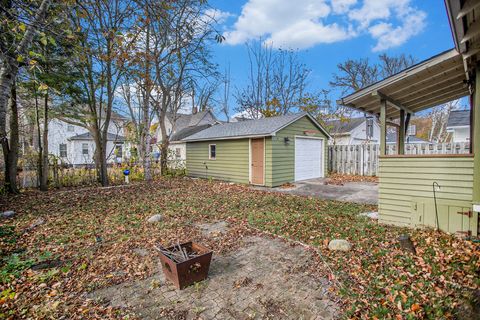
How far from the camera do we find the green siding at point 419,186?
4039 millimetres

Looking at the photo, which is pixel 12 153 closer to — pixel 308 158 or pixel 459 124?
pixel 308 158

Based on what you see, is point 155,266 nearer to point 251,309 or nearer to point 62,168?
point 251,309

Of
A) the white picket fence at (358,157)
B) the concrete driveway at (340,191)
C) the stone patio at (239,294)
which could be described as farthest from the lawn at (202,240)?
the white picket fence at (358,157)

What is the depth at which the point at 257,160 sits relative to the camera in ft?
34.0

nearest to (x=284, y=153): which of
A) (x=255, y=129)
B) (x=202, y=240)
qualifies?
(x=255, y=129)

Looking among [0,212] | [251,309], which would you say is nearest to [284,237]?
[251,309]

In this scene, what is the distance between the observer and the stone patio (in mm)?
2422


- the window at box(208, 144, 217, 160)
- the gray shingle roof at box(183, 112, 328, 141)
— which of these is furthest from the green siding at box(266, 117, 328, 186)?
the window at box(208, 144, 217, 160)

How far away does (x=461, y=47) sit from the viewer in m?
3.28

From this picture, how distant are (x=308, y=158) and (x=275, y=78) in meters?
10.2

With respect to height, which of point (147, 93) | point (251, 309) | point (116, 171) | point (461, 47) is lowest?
point (251, 309)

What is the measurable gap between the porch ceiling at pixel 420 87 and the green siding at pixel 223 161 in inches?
229

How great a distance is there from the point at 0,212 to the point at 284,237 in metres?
6.69

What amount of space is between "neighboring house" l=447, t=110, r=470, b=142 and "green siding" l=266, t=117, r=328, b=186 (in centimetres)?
1012
